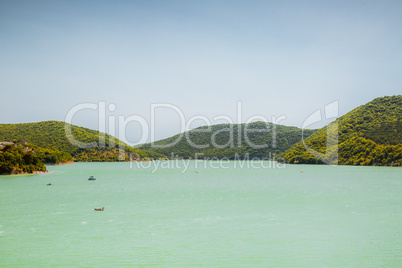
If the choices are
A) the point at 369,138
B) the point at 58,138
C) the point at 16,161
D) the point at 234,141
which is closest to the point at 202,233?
the point at 16,161

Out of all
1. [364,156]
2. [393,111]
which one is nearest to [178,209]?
[364,156]

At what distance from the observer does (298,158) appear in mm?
95000

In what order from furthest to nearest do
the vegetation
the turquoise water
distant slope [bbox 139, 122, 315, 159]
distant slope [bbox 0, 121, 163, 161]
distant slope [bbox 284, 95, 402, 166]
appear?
distant slope [bbox 139, 122, 315, 159]
distant slope [bbox 0, 121, 163, 161]
distant slope [bbox 284, 95, 402, 166]
the vegetation
the turquoise water

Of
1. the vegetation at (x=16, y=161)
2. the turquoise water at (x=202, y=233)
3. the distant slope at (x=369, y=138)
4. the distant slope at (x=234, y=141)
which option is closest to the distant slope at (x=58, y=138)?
the distant slope at (x=234, y=141)

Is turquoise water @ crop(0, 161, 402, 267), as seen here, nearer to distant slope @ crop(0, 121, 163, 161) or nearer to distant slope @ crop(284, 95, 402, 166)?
distant slope @ crop(284, 95, 402, 166)

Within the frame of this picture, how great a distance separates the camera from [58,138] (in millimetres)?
106938

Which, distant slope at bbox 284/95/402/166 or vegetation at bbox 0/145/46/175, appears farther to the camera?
distant slope at bbox 284/95/402/166

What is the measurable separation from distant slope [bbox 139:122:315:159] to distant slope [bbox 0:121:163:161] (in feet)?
109

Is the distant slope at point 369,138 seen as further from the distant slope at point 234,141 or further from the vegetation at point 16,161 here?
the vegetation at point 16,161

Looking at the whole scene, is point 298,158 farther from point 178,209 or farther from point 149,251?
point 149,251

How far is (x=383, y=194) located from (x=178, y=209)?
19.7 metres

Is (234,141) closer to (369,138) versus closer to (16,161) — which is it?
(369,138)

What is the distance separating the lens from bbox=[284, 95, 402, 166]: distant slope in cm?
7250

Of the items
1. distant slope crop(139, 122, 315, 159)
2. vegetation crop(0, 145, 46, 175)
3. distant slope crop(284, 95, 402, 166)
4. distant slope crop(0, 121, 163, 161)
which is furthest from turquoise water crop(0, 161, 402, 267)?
distant slope crop(139, 122, 315, 159)
